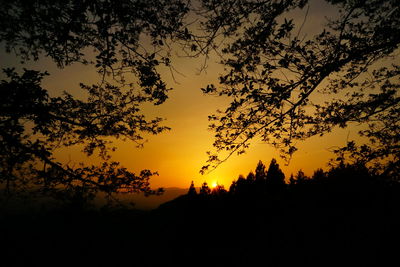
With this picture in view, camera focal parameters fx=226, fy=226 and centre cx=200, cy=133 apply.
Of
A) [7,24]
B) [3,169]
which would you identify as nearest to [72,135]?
[3,169]

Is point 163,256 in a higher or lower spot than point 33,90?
lower

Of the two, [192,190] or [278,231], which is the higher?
[192,190]

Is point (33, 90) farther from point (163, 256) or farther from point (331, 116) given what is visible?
point (163, 256)

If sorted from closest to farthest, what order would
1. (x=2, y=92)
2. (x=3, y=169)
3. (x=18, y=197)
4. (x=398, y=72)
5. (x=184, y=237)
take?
(x=2, y=92) → (x=3, y=169) → (x=18, y=197) → (x=398, y=72) → (x=184, y=237)

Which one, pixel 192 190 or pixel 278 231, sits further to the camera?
pixel 192 190

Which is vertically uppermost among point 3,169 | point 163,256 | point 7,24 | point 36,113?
point 7,24

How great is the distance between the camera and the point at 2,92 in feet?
18.0

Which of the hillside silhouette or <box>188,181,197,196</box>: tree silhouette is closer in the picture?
the hillside silhouette

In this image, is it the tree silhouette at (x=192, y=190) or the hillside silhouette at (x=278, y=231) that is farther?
the tree silhouette at (x=192, y=190)

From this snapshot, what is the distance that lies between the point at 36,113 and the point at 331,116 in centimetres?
963

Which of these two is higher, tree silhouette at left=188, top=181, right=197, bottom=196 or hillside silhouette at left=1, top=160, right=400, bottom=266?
tree silhouette at left=188, top=181, right=197, bottom=196

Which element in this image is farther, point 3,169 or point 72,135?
point 72,135

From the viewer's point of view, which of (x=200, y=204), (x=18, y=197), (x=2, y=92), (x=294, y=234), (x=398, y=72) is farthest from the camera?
(x=200, y=204)

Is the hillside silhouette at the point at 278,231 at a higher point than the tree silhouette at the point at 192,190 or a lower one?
lower
